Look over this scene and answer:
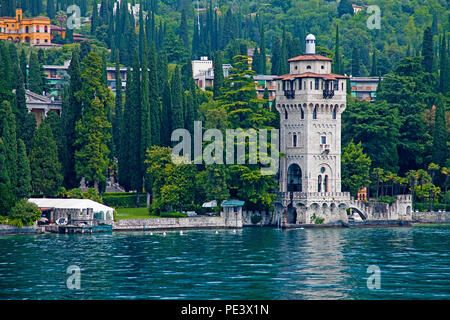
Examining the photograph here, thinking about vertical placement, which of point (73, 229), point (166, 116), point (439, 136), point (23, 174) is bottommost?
point (73, 229)

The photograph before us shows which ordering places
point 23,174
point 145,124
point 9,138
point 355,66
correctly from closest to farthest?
point 9,138 → point 23,174 → point 145,124 → point 355,66

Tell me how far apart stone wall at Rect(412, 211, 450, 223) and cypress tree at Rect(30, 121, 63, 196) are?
35.6m

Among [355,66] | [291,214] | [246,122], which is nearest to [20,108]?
[246,122]

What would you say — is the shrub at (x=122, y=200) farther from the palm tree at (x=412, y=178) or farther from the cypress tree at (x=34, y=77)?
the cypress tree at (x=34, y=77)

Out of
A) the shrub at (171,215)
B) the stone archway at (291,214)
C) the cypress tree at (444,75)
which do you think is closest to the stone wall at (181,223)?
the shrub at (171,215)

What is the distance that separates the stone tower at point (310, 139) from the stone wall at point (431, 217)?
851 cm

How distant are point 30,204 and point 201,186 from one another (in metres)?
17.2

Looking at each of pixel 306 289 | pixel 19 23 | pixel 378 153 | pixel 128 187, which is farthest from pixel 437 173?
pixel 19 23

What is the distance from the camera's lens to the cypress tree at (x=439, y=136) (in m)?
110

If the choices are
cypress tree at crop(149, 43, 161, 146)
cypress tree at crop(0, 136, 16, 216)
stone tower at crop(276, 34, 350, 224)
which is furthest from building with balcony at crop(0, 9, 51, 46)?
cypress tree at crop(0, 136, 16, 216)

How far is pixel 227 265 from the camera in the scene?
6888 centimetres

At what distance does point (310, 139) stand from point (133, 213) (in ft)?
60.3

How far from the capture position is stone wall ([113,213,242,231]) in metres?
92.4

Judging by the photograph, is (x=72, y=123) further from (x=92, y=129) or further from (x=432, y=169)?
(x=432, y=169)
